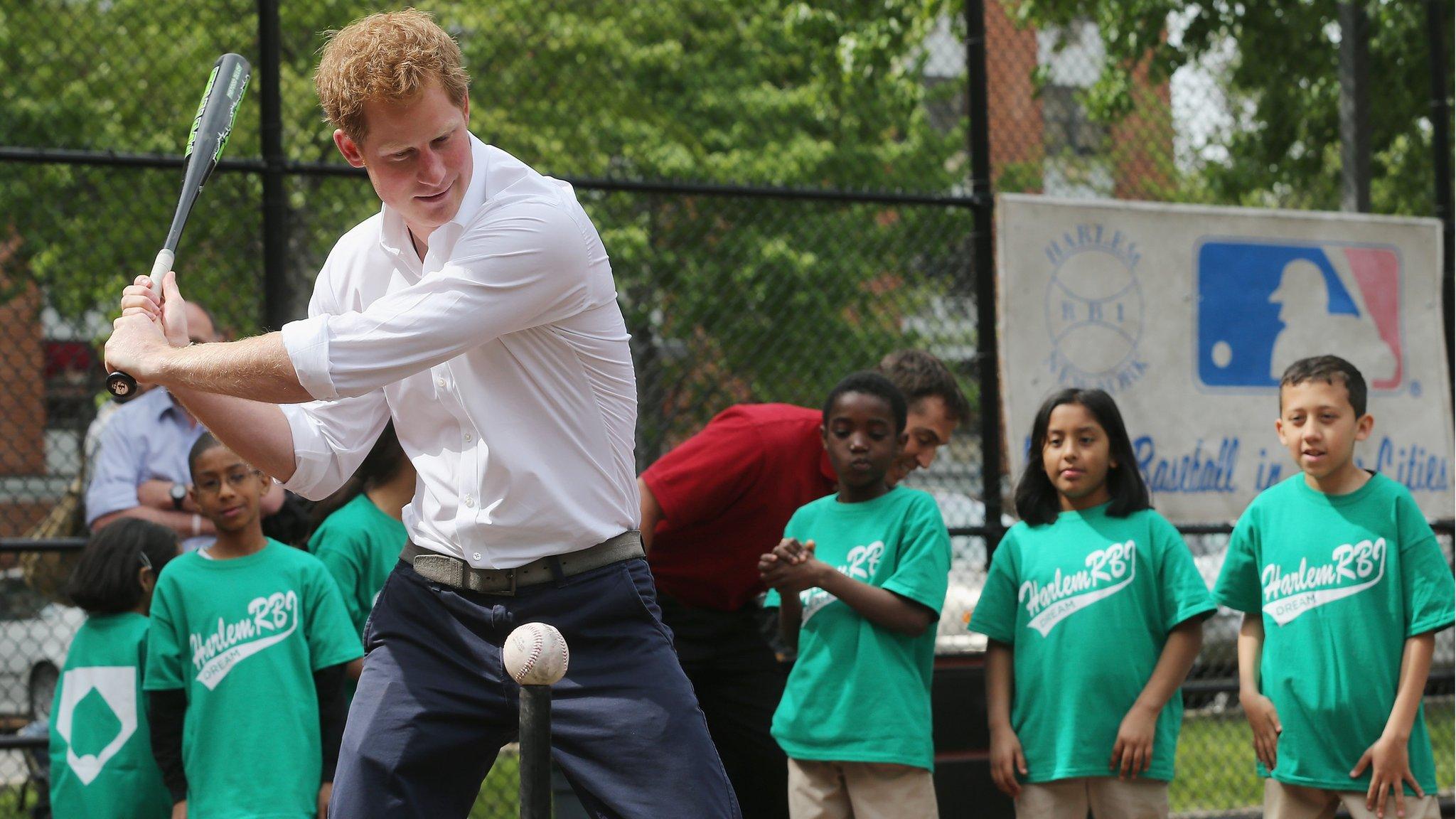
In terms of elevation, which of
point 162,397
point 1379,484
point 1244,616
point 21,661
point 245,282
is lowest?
point 21,661

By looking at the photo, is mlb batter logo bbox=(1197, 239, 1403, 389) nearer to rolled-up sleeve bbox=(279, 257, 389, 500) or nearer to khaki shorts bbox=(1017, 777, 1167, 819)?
khaki shorts bbox=(1017, 777, 1167, 819)

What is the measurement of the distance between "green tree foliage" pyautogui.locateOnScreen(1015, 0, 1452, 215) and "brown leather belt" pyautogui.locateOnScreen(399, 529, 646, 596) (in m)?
4.90

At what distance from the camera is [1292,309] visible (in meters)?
6.06

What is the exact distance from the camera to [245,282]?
9109mm

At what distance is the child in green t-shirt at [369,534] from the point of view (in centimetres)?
450

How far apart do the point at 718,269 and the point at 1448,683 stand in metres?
4.78

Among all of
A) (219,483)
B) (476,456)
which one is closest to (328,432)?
(476,456)

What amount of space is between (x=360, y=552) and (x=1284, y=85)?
489cm

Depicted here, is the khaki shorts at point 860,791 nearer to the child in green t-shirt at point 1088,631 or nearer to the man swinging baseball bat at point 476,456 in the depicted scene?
the child in green t-shirt at point 1088,631

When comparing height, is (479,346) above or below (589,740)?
above

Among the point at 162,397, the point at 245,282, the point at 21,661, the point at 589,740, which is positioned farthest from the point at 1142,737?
the point at 21,661

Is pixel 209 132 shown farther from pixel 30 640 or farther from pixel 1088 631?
pixel 30 640

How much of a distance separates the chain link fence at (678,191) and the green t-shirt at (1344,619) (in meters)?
1.41

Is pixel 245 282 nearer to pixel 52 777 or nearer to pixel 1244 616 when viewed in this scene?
pixel 52 777
